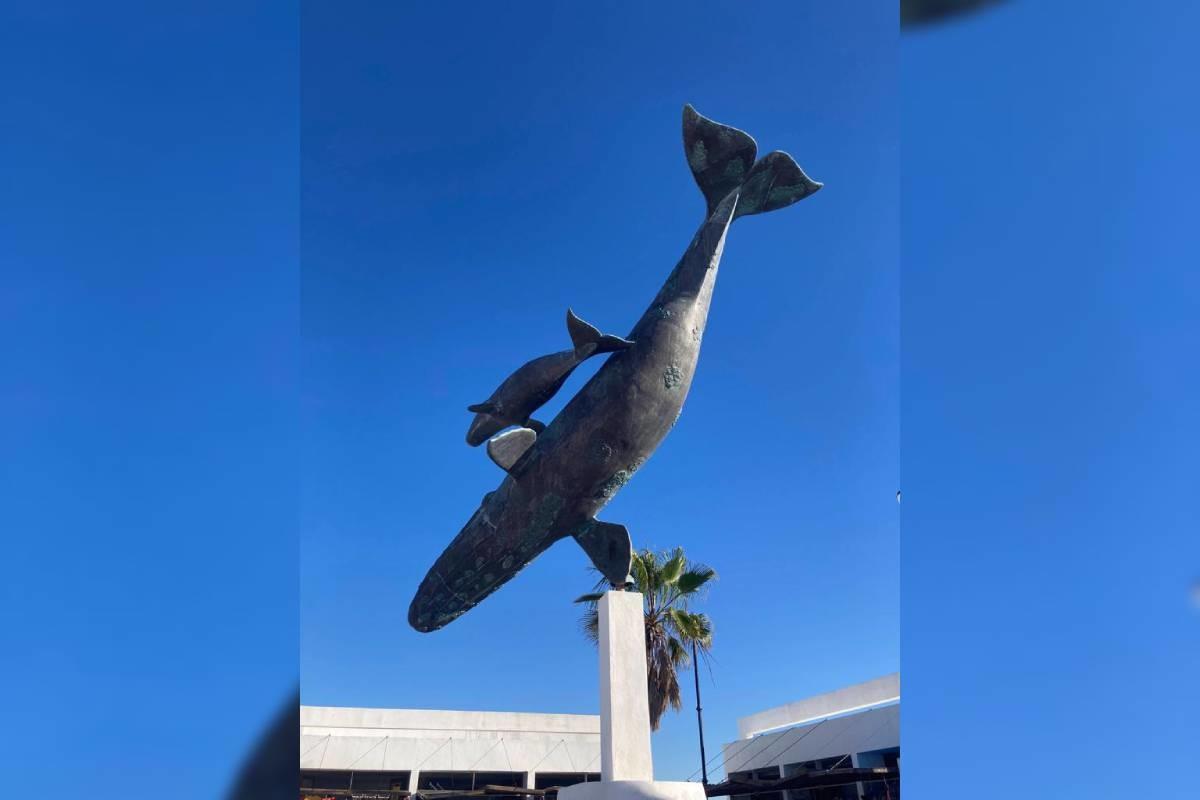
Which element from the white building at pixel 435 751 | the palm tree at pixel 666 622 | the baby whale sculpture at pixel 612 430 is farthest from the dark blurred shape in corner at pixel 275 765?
the white building at pixel 435 751

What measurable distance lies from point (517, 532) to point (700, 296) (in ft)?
6.26

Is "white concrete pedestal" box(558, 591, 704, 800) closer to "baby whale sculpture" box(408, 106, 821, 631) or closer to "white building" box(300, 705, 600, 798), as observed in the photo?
"baby whale sculpture" box(408, 106, 821, 631)

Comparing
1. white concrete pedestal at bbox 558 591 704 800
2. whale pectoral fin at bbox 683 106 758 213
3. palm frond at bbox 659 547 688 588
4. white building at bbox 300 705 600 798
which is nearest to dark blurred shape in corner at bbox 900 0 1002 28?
whale pectoral fin at bbox 683 106 758 213

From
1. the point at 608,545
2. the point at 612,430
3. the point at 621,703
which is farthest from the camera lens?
the point at 621,703

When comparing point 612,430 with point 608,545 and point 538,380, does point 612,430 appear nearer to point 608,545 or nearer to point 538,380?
point 538,380

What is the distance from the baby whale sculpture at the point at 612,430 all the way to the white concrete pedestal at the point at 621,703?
4.33 metres

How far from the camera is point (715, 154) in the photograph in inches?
239

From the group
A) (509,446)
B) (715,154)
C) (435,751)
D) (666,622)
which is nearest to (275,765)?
(509,446)

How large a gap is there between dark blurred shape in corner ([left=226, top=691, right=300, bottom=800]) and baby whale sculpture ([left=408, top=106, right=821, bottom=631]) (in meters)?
2.10

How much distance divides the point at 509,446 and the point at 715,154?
237 centimetres

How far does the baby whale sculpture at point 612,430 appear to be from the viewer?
555cm

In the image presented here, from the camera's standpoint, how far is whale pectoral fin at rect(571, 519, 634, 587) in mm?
5941

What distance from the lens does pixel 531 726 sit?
78.7 feet

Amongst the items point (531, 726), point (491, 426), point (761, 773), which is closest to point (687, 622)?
point (761, 773)
